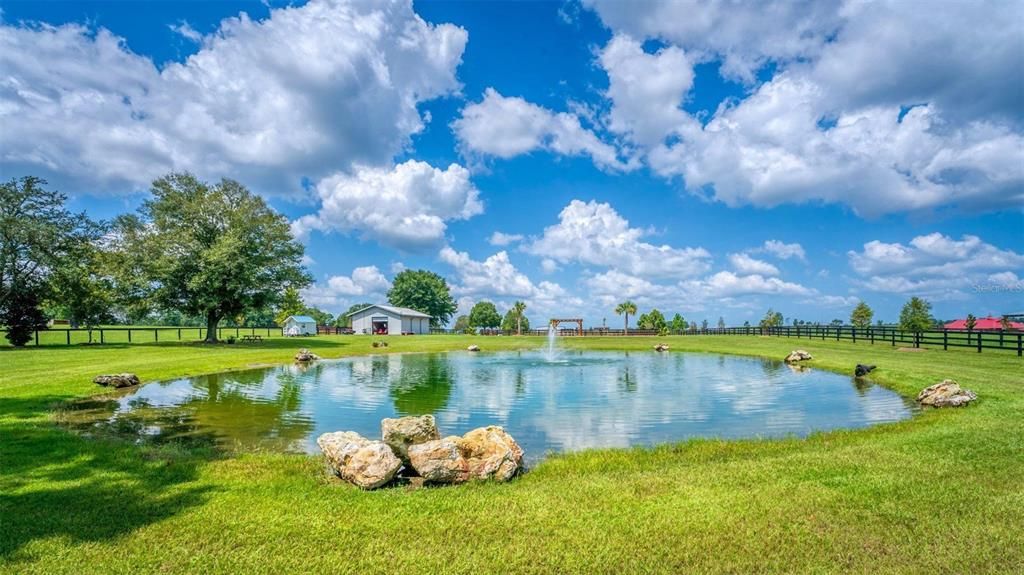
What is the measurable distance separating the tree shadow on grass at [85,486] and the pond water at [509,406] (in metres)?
1.58

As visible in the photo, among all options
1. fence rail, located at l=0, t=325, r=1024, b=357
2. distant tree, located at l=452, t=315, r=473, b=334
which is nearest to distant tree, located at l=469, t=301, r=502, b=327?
distant tree, located at l=452, t=315, r=473, b=334

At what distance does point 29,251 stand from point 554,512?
5053 centimetres

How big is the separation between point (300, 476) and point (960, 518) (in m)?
8.74

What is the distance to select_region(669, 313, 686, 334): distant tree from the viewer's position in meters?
88.8

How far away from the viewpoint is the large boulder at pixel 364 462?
723 centimetres

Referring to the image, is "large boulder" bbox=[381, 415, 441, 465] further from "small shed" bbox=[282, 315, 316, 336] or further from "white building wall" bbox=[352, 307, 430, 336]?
"small shed" bbox=[282, 315, 316, 336]

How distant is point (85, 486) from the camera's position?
23.1ft

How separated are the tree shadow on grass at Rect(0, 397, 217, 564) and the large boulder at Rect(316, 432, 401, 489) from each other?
1735mm

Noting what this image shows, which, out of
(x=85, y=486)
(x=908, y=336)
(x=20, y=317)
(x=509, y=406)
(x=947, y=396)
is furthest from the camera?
(x=908, y=336)

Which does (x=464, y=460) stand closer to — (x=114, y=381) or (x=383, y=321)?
(x=114, y=381)

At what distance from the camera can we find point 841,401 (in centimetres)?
1612

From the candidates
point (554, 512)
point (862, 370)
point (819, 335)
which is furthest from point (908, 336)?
point (554, 512)

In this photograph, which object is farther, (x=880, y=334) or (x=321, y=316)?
(x=321, y=316)

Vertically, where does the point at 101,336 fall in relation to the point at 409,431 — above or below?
above
